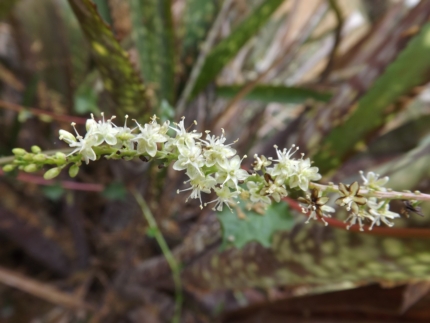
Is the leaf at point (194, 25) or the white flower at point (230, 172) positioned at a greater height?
the leaf at point (194, 25)

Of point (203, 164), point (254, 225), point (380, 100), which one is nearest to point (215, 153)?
point (203, 164)

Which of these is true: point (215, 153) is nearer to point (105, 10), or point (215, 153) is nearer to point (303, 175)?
point (303, 175)

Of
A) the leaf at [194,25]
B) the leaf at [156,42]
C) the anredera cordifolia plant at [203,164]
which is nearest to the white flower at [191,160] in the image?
the anredera cordifolia plant at [203,164]

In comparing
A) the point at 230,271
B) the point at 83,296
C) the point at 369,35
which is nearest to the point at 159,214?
the point at 230,271

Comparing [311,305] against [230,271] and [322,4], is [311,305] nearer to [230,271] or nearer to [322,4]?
[230,271]

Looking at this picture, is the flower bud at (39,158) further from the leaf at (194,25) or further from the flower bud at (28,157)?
the leaf at (194,25)

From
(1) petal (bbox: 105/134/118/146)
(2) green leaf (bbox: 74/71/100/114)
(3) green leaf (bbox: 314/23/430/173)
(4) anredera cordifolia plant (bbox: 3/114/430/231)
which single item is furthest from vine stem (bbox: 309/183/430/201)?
(2) green leaf (bbox: 74/71/100/114)
